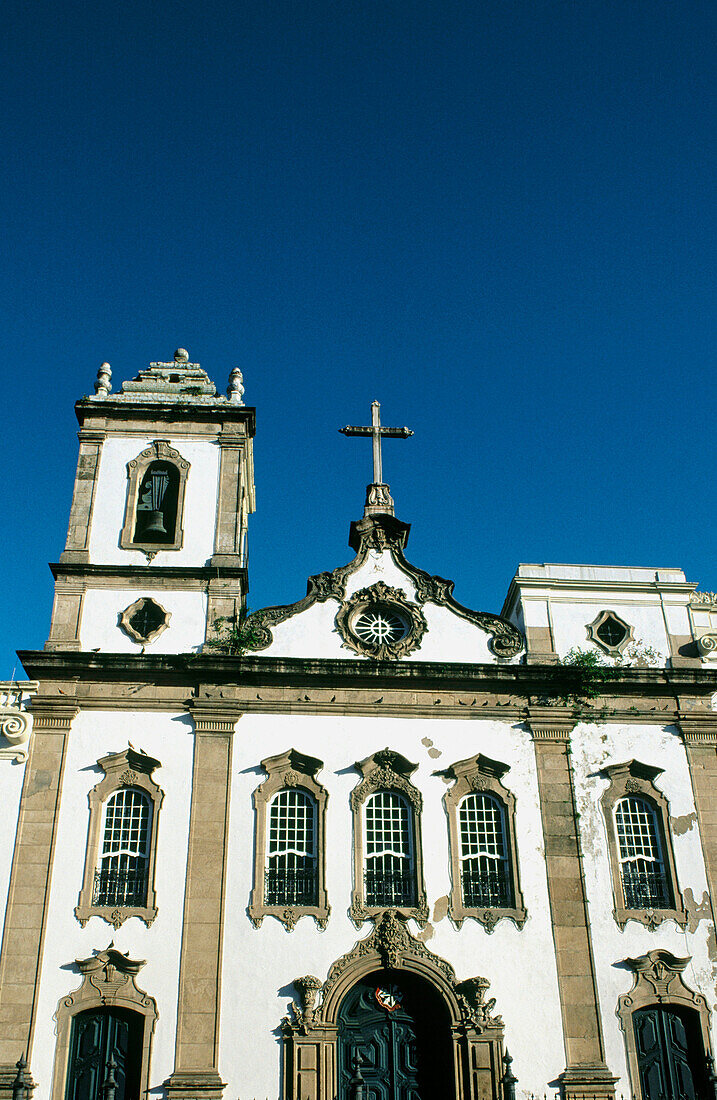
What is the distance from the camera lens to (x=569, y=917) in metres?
18.8

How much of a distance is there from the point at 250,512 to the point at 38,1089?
53.5 feet

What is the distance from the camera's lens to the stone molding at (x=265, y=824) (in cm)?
1830

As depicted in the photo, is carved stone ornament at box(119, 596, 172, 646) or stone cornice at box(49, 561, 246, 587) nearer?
carved stone ornament at box(119, 596, 172, 646)

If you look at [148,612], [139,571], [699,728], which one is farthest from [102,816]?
[699,728]

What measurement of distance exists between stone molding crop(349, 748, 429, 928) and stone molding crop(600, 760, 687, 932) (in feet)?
12.7

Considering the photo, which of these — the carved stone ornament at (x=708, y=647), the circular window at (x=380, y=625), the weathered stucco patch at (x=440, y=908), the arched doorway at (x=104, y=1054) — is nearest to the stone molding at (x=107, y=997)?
the arched doorway at (x=104, y=1054)

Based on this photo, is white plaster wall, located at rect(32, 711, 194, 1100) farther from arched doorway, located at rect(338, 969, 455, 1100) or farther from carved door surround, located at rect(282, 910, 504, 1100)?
arched doorway, located at rect(338, 969, 455, 1100)

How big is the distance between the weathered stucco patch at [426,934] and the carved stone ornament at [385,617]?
218 inches

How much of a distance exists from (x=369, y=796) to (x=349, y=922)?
2466 millimetres

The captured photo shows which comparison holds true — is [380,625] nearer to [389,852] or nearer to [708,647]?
[389,852]

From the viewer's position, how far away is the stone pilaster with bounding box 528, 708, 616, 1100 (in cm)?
1762

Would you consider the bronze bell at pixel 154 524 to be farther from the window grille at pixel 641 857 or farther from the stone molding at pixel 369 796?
the window grille at pixel 641 857

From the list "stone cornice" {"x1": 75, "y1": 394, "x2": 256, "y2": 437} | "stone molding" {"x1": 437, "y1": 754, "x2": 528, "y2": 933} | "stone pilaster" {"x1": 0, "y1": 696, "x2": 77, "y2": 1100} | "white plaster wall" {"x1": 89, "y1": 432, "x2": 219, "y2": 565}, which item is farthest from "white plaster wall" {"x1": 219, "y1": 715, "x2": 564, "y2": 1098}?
"stone cornice" {"x1": 75, "y1": 394, "x2": 256, "y2": 437}

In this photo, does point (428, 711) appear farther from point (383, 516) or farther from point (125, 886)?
point (125, 886)
